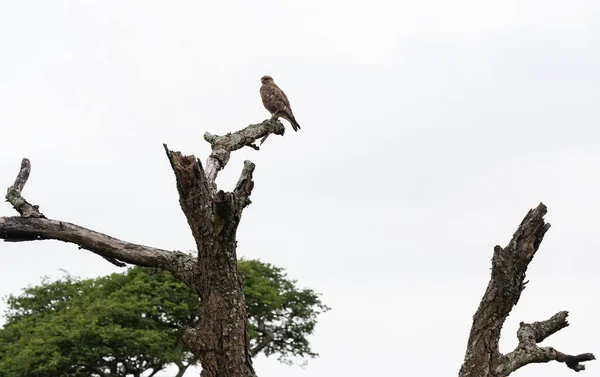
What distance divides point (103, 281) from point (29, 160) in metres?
38.3

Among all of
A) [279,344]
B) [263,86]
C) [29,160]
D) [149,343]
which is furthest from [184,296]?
[29,160]

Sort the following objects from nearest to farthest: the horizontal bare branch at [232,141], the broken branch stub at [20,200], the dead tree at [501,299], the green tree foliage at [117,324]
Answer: the dead tree at [501,299]
the broken branch stub at [20,200]
the horizontal bare branch at [232,141]
the green tree foliage at [117,324]

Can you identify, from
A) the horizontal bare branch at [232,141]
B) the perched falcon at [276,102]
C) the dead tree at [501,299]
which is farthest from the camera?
the perched falcon at [276,102]

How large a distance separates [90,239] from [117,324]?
35256 mm

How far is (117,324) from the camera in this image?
152 feet

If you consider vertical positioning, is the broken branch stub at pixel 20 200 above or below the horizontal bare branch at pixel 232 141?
below

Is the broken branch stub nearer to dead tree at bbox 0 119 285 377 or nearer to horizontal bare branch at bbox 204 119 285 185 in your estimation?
dead tree at bbox 0 119 285 377

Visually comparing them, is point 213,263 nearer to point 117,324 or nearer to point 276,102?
point 276,102

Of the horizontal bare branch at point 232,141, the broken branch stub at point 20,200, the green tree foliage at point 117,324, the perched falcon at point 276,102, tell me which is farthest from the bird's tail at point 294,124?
the green tree foliage at point 117,324

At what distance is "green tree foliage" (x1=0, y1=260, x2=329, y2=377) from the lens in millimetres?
45562

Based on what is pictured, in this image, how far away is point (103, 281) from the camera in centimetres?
5053

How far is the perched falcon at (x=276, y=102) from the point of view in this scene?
65.7 ft

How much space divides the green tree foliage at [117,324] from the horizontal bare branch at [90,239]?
33699mm

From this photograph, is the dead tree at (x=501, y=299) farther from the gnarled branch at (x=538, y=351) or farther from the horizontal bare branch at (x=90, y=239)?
the horizontal bare branch at (x=90, y=239)
